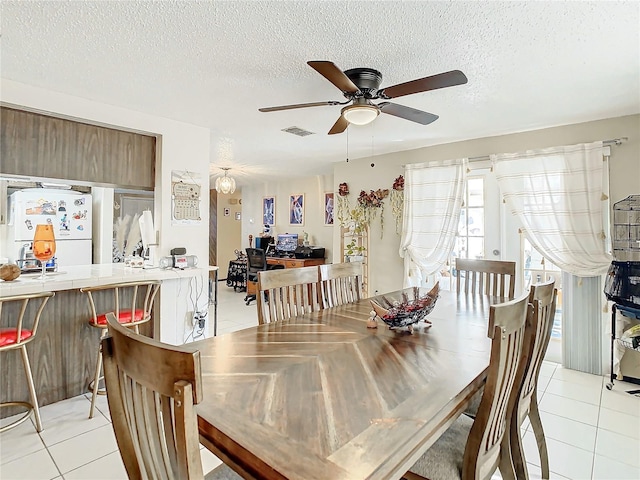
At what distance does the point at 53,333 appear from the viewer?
2.55 m

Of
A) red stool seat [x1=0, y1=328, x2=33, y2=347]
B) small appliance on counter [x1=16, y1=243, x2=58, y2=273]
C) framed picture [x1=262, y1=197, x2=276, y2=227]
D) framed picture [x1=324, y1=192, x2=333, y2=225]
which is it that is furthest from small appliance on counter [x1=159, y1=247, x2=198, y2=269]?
framed picture [x1=262, y1=197, x2=276, y2=227]

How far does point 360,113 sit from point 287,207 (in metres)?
5.06

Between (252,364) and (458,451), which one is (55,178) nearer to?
(252,364)

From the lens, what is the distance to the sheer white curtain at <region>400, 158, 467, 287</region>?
392cm

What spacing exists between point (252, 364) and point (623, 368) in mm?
3370

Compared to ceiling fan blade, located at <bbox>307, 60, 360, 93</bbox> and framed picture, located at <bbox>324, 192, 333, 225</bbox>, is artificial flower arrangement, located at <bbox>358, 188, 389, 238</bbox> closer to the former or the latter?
framed picture, located at <bbox>324, 192, 333, 225</bbox>

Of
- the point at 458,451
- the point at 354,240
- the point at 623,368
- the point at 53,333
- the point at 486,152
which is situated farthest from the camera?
the point at 354,240

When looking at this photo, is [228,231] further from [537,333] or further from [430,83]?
[537,333]

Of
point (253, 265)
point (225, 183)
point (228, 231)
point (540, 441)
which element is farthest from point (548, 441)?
point (228, 231)

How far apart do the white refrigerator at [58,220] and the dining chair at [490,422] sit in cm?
393

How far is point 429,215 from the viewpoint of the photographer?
410 cm

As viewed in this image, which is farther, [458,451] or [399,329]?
[399,329]

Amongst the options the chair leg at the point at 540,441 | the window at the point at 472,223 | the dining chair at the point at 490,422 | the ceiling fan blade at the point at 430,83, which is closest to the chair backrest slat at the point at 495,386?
the dining chair at the point at 490,422

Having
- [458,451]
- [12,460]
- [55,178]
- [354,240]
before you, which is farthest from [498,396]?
[354,240]
